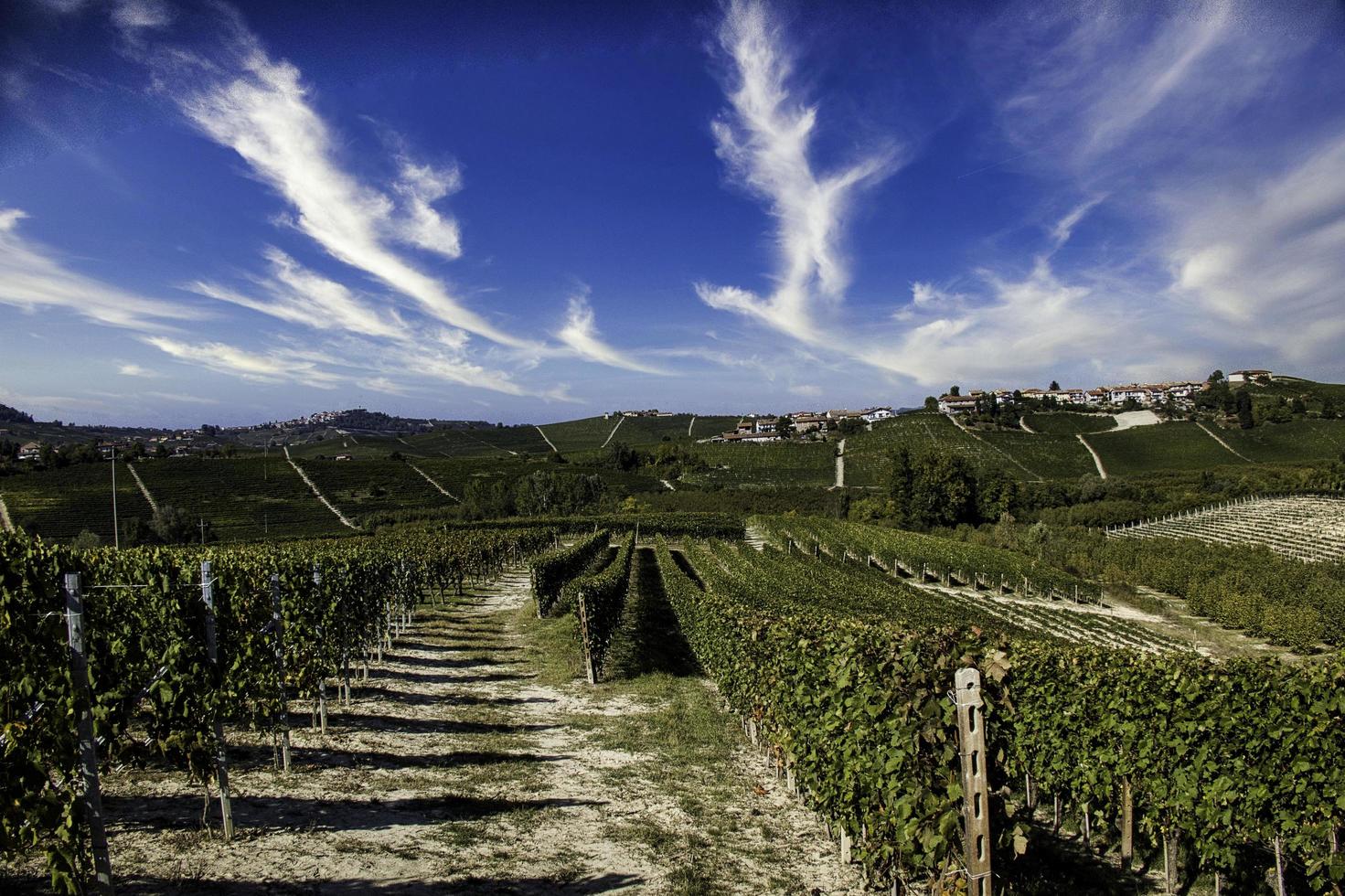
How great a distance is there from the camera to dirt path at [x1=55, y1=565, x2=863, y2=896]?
616cm

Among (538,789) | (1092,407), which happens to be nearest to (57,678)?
(538,789)

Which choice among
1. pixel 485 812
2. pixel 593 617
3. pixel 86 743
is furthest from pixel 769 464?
pixel 86 743

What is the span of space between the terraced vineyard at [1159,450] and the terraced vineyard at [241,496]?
9806 centimetres

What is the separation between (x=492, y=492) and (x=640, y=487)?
76.0ft

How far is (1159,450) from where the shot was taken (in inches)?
3679

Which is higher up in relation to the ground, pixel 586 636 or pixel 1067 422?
pixel 1067 422

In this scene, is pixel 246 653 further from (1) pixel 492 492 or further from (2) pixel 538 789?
(1) pixel 492 492

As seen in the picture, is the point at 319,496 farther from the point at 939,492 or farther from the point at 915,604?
the point at 915,604

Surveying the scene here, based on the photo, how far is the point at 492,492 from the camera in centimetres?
7788

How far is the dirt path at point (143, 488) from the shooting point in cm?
6481

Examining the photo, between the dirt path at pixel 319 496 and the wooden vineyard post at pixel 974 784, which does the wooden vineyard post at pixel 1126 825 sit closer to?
the wooden vineyard post at pixel 974 784

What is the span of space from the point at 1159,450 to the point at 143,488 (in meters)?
128

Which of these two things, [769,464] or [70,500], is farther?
[769,464]

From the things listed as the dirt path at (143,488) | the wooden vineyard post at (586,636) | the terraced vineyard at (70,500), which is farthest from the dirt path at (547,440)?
the wooden vineyard post at (586,636)
